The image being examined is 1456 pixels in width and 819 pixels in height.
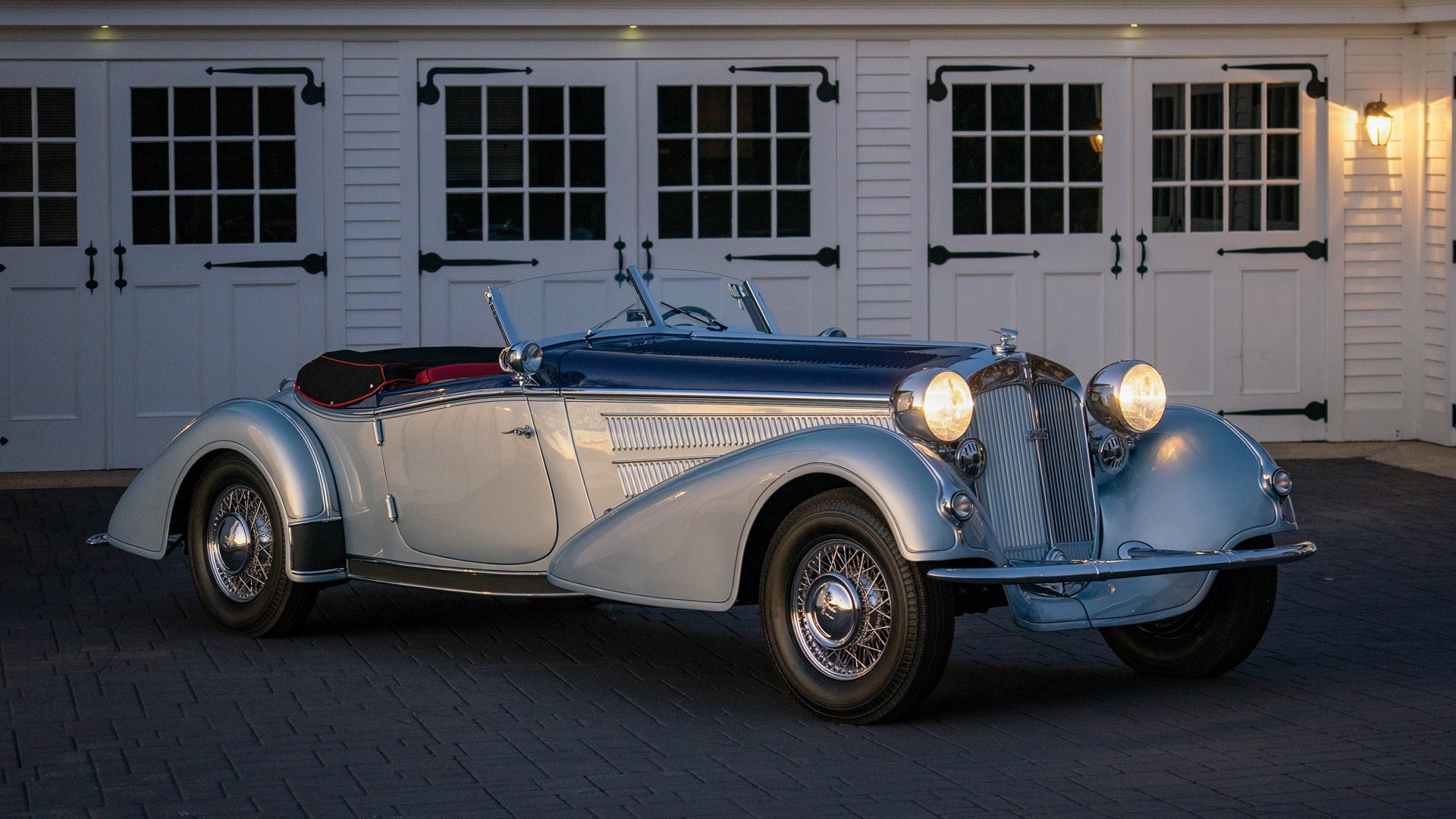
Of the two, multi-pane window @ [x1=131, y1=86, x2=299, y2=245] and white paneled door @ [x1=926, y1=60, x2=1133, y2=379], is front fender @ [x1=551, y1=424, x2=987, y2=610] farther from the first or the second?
white paneled door @ [x1=926, y1=60, x2=1133, y2=379]

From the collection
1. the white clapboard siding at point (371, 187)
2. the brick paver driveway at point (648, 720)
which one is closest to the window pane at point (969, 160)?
the white clapboard siding at point (371, 187)

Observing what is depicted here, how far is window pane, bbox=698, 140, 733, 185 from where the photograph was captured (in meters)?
11.2

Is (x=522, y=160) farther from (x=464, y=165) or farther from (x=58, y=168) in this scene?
(x=58, y=168)

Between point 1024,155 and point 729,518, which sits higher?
point 1024,155

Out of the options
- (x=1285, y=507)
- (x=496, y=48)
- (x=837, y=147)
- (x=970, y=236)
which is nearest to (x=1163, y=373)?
(x=970, y=236)

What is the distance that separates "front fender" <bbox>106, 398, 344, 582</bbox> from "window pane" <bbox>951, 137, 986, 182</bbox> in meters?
5.92

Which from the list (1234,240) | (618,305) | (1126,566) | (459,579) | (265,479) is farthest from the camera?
(1234,240)

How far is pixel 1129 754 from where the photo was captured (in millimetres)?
4754

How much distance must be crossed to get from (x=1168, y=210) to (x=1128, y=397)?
638 centimetres

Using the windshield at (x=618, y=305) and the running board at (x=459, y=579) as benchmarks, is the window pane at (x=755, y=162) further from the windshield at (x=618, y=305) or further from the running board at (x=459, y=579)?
the running board at (x=459, y=579)

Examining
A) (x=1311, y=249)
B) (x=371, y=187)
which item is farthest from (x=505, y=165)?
(x=1311, y=249)

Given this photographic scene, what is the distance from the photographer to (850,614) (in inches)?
197

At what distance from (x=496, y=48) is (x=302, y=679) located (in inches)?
241

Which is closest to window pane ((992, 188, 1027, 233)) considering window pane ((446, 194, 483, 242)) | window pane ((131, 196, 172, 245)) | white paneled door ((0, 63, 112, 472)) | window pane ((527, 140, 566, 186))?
window pane ((527, 140, 566, 186))
